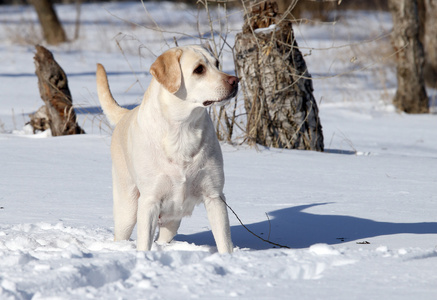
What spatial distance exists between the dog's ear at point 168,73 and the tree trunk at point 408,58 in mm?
6893

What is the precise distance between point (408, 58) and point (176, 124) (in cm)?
721

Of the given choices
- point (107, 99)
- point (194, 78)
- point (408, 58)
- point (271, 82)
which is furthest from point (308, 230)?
point (408, 58)

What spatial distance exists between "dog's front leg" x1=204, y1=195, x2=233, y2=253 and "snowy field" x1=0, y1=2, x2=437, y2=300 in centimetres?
11

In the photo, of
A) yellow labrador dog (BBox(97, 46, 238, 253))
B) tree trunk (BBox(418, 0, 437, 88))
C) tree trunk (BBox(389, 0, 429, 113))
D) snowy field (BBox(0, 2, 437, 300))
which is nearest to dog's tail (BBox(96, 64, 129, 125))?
snowy field (BBox(0, 2, 437, 300))

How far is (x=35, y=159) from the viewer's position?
194 inches

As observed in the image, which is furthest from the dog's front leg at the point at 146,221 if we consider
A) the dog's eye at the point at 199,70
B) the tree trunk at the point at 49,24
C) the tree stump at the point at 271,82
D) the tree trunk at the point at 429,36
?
the tree trunk at the point at 49,24

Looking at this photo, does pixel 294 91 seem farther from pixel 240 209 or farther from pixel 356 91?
pixel 356 91

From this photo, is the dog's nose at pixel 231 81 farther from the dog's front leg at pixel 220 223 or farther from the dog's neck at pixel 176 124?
the dog's front leg at pixel 220 223

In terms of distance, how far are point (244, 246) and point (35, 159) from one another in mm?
2338

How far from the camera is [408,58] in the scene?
9.28m

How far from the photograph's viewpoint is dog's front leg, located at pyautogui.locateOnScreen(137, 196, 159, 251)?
9.32ft

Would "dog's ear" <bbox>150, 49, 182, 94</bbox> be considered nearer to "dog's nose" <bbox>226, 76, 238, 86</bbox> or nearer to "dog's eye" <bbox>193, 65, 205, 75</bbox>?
"dog's eye" <bbox>193, 65, 205, 75</bbox>

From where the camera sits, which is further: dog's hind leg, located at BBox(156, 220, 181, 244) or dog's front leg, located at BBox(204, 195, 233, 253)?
dog's hind leg, located at BBox(156, 220, 181, 244)

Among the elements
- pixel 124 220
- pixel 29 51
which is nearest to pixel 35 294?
pixel 124 220
